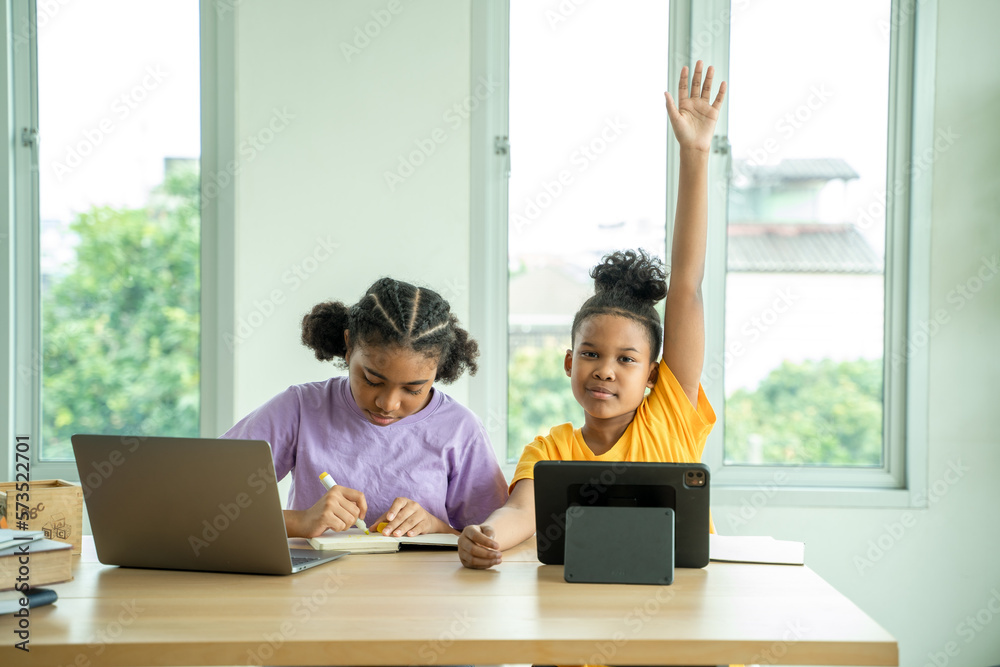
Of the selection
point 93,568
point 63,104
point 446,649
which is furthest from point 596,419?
point 63,104

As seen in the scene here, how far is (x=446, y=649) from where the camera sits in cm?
98

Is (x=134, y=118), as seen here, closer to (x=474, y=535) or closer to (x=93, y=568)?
(x=93, y=568)

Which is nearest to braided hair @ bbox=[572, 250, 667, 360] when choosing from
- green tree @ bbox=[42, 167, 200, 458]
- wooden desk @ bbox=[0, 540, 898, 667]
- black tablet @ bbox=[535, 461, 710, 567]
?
black tablet @ bbox=[535, 461, 710, 567]

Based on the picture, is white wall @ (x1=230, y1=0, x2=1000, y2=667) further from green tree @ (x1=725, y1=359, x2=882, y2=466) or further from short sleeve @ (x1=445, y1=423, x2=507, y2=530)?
short sleeve @ (x1=445, y1=423, x2=507, y2=530)

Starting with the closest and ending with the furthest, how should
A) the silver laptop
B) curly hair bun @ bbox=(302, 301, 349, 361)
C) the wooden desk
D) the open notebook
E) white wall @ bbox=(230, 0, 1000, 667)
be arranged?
the wooden desk → the silver laptop → the open notebook → curly hair bun @ bbox=(302, 301, 349, 361) → white wall @ bbox=(230, 0, 1000, 667)

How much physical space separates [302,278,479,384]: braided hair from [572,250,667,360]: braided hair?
30 centimetres

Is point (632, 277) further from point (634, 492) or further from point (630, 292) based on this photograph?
point (634, 492)

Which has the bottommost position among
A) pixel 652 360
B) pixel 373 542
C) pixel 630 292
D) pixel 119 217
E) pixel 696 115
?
pixel 373 542

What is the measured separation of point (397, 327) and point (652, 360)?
0.57 meters

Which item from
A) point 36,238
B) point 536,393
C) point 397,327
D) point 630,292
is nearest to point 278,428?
point 397,327

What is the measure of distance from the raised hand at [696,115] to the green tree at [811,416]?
122cm

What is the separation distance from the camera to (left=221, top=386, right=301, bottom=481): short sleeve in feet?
5.90

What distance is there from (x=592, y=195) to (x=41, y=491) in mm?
1864

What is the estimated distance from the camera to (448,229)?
256 cm
